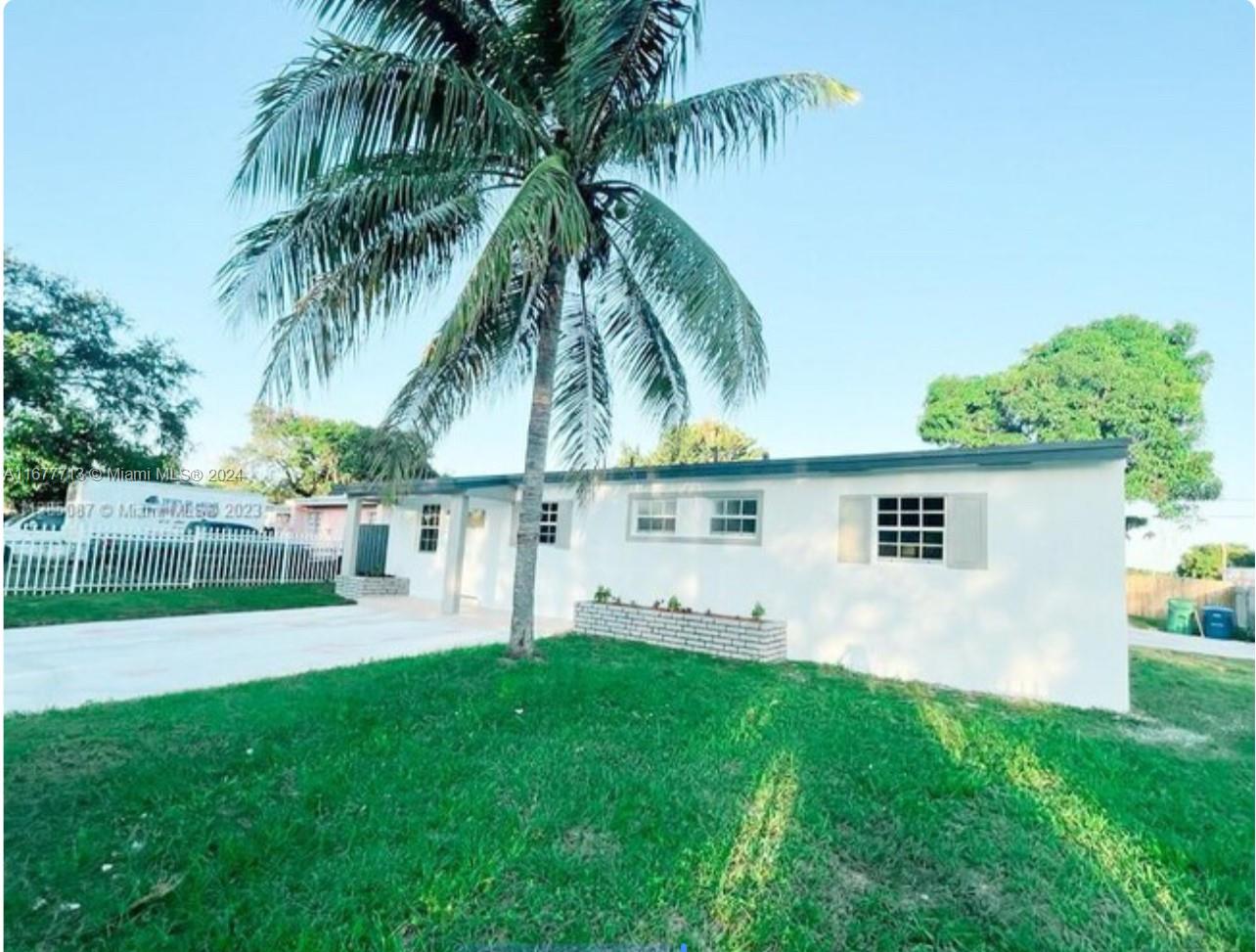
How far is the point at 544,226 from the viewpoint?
5301 millimetres

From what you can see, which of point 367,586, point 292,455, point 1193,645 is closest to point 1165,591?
point 1193,645

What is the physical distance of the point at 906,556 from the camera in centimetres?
796

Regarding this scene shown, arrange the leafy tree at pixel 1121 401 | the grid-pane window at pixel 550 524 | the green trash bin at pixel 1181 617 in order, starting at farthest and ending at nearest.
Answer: the leafy tree at pixel 1121 401, the green trash bin at pixel 1181 617, the grid-pane window at pixel 550 524

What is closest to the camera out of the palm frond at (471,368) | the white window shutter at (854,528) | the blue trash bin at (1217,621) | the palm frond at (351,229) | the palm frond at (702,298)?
the palm frond at (351,229)

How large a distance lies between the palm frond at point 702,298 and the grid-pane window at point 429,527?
28.9 feet

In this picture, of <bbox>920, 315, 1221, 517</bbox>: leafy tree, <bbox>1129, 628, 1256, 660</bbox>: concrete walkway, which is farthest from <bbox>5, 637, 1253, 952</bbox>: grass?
<bbox>920, 315, 1221, 517</bbox>: leafy tree

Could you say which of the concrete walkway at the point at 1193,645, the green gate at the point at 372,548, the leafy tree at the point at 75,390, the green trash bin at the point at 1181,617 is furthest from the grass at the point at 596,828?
the leafy tree at the point at 75,390

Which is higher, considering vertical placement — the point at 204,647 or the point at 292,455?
the point at 292,455

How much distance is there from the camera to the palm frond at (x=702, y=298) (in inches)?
242

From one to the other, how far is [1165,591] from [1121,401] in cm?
588

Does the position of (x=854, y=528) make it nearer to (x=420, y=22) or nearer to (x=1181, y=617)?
(x=420, y=22)

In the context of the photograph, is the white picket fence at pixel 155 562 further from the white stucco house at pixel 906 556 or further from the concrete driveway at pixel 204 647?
the white stucco house at pixel 906 556

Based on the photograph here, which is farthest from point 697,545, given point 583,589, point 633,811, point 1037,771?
point 633,811

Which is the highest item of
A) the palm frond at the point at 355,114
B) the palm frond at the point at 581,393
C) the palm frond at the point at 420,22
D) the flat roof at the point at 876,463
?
the palm frond at the point at 420,22
